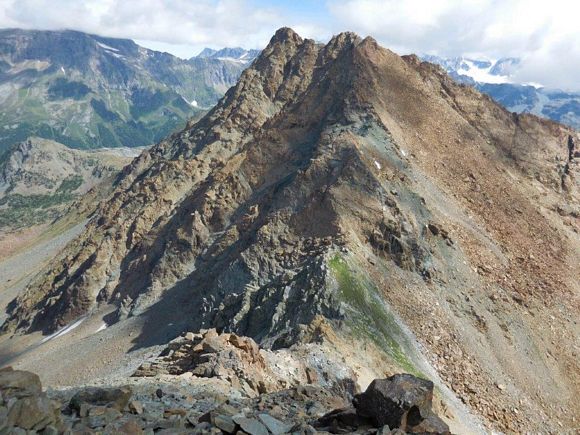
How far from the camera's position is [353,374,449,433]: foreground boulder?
60.9 feet

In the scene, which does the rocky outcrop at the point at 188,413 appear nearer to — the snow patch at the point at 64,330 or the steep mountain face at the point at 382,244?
the steep mountain face at the point at 382,244

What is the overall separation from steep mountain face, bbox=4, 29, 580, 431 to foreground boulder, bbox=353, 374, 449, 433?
21332 mm

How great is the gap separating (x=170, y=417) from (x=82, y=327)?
6829 centimetres

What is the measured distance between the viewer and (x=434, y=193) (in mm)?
66312

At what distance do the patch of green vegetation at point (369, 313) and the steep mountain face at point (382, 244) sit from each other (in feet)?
0.54

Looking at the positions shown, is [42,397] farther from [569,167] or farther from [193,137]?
[193,137]

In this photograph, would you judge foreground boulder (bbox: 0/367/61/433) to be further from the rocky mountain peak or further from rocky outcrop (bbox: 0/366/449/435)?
the rocky mountain peak

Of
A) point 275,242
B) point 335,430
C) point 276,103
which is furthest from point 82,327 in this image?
point 335,430

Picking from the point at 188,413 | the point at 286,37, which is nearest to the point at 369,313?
the point at 188,413

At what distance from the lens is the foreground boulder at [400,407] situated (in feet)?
60.9

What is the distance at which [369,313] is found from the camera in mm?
44250

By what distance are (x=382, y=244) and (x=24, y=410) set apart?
43.7 meters

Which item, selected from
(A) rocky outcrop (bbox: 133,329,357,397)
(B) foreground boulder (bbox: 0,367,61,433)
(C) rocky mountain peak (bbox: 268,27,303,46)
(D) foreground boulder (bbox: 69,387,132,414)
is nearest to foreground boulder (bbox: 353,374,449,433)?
(D) foreground boulder (bbox: 69,387,132,414)

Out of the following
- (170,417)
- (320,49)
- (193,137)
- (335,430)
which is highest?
(320,49)
